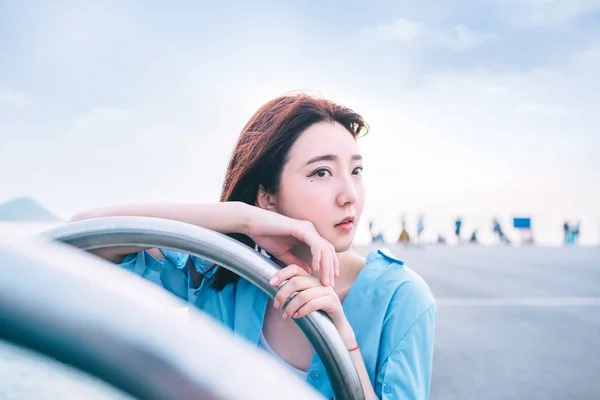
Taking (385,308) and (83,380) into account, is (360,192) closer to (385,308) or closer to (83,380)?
(385,308)

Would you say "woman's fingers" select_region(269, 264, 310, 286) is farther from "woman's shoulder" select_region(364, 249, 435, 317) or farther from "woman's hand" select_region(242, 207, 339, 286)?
"woman's shoulder" select_region(364, 249, 435, 317)

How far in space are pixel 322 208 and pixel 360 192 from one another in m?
0.17

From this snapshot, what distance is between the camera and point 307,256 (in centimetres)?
199

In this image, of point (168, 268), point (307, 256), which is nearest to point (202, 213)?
point (168, 268)

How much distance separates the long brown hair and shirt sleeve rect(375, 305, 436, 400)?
0.68 meters

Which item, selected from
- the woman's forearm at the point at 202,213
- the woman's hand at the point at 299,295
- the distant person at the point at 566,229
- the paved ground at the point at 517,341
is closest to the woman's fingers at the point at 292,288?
the woman's hand at the point at 299,295

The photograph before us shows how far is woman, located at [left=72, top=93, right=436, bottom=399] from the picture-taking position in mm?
1505

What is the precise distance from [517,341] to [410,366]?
399 centimetres

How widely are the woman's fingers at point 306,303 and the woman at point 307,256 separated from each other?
0.6 inches

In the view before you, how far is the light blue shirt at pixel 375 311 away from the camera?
151cm

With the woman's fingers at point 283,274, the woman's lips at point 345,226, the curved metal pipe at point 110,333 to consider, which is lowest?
the woman's lips at point 345,226

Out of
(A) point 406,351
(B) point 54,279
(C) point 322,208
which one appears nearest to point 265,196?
(C) point 322,208

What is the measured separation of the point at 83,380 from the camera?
0.44m

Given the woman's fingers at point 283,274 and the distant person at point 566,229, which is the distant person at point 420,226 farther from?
the woman's fingers at point 283,274
